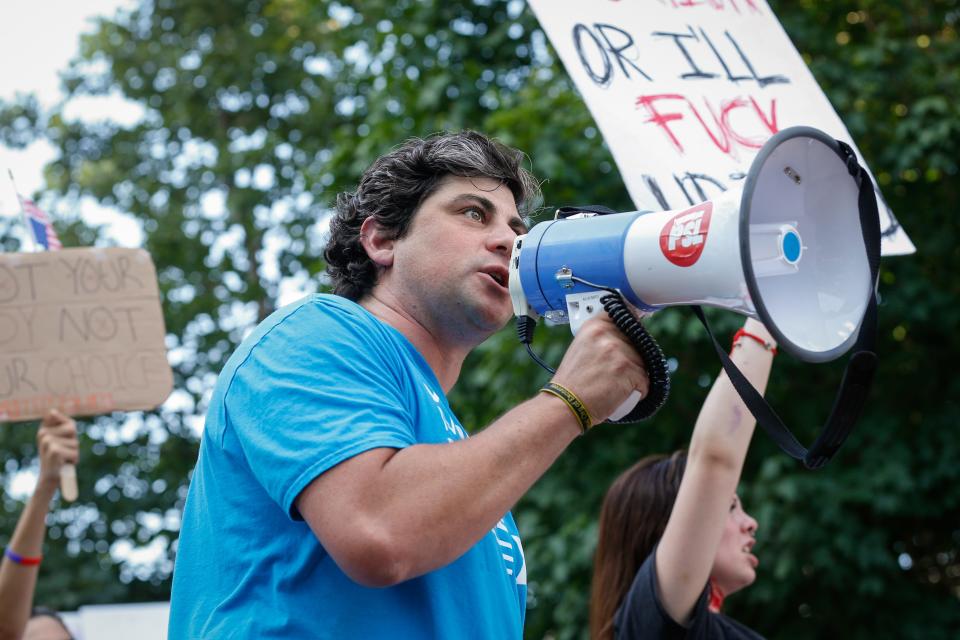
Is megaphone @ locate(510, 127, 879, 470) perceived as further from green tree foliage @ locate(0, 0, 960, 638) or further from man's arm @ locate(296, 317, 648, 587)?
green tree foliage @ locate(0, 0, 960, 638)

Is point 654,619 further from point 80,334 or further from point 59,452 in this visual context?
point 80,334

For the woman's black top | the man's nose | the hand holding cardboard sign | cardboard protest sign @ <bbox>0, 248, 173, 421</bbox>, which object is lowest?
the woman's black top

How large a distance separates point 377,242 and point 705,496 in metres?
0.95

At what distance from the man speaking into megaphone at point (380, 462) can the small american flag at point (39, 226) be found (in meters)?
2.18

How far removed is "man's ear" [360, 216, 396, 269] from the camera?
1.97 m

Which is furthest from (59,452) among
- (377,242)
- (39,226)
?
(377,242)

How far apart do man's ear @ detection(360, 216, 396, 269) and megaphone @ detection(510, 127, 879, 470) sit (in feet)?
0.97

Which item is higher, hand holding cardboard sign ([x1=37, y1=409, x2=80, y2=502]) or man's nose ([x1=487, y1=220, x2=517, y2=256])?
man's nose ([x1=487, y1=220, x2=517, y2=256])

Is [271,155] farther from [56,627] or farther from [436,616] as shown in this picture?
[436,616]

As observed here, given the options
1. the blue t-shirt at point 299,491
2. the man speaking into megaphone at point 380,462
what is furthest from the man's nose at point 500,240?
the blue t-shirt at point 299,491

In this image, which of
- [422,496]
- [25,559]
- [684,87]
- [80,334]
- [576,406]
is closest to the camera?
[422,496]

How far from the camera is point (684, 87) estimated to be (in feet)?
→ 8.50

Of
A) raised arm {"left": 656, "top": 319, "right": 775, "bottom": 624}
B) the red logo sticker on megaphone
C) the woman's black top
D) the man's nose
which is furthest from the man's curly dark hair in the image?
the woman's black top

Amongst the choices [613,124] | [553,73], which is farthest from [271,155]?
[613,124]
